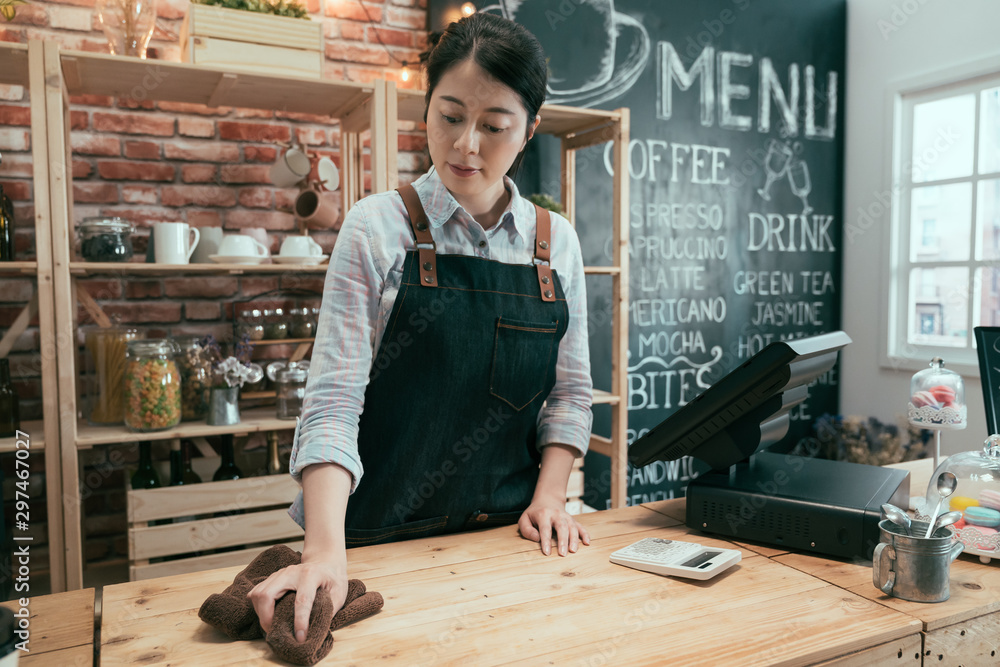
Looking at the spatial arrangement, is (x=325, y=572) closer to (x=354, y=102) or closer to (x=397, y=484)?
(x=397, y=484)

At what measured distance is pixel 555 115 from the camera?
264 cm

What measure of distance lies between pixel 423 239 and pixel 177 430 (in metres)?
1.32

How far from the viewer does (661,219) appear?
3.42 m

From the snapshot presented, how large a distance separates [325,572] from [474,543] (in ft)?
1.13

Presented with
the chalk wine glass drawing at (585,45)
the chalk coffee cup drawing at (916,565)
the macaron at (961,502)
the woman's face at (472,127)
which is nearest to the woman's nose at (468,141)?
the woman's face at (472,127)

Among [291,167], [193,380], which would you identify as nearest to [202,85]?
[291,167]

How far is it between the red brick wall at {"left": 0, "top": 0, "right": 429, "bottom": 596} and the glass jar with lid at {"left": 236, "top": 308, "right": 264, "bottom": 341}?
17cm

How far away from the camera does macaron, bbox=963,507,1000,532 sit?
3.61ft

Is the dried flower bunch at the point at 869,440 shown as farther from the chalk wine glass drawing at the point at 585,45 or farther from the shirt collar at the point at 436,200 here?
the shirt collar at the point at 436,200

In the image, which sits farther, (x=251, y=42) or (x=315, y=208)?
(x=315, y=208)

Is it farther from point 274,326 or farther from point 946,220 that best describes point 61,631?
point 946,220

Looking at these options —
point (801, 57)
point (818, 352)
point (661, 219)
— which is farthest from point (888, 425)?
point (818, 352)

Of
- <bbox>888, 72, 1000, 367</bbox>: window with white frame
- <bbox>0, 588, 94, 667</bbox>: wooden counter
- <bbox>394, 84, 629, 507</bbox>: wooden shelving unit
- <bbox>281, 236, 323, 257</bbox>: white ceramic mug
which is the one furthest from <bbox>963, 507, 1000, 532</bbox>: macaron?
<bbox>888, 72, 1000, 367</bbox>: window with white frame

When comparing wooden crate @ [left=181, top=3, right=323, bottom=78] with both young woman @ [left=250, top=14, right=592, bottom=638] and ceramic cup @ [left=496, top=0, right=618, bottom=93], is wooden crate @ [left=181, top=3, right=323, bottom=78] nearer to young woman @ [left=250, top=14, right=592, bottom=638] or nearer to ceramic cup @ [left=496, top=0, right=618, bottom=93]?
ceramic cup @ [left=496, top=0, right=618, bottom=93]
